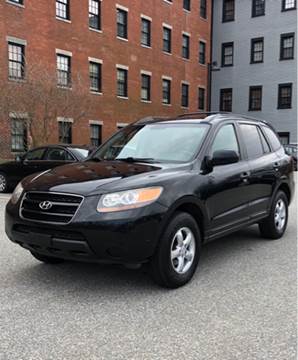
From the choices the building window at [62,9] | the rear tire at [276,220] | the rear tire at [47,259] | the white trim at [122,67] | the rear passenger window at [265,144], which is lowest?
the rear tire at [47,259]

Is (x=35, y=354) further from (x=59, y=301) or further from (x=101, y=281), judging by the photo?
(x=101, y=281)

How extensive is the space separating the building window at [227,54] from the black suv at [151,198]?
112 feet

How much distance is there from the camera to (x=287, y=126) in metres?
36.3

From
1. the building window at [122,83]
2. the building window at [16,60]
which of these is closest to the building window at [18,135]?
the building window at [16,60]

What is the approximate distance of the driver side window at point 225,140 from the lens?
17.6 ft

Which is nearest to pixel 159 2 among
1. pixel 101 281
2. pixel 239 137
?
pixel 239 137

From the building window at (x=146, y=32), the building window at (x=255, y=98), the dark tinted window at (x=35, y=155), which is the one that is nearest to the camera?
the dark tinted window at (x=35, y=155)

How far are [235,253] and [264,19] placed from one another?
3501 centimetres

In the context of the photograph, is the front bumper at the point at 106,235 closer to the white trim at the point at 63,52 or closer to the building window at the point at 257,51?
the white trim at the point at 63,52

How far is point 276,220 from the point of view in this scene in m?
6.76

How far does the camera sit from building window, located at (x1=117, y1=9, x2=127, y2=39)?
1080 inches

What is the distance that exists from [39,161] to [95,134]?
46.2 ft

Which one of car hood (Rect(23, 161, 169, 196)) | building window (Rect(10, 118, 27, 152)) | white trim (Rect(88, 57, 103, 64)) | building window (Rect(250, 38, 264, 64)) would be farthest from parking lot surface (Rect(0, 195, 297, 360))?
building window (Rect(250, 38, 264, 64))

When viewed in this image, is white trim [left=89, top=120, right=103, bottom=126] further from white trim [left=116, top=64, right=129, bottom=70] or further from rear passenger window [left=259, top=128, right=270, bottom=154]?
rear passenger window [left=259, top=128, right=270, bottom=154]
